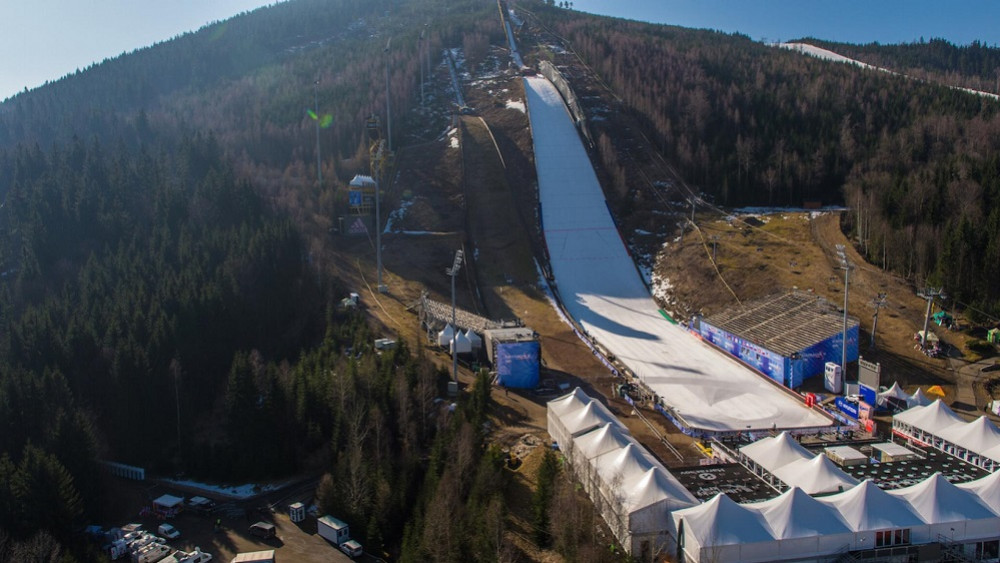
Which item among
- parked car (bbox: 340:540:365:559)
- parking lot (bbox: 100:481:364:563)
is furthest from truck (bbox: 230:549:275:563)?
parked car (bbox: 340:540:365:559)

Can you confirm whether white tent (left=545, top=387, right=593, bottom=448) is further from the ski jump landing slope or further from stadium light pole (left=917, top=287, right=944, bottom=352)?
stadium light pole (left=917, top=287, right=944, bottom=352)

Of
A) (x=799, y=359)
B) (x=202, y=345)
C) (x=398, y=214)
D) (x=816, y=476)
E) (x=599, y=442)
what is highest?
(x=398, y=214)

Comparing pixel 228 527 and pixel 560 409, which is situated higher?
pixel 560 409

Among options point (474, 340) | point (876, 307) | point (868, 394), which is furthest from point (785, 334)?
point (474, 340)

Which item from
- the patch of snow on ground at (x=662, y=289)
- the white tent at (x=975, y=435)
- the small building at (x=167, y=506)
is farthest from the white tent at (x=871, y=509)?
the patch of snow on ground at (x=662, y=289)

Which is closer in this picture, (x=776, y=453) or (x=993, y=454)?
(x=776, y=453)

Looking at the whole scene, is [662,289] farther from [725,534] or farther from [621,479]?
[725,534]

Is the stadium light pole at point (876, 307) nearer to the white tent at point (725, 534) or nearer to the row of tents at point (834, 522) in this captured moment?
the row of tents at point (834, 522)
